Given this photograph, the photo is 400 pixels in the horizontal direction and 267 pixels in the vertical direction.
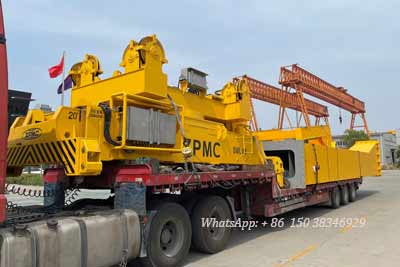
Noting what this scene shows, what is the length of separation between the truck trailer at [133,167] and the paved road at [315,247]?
52 centimetres

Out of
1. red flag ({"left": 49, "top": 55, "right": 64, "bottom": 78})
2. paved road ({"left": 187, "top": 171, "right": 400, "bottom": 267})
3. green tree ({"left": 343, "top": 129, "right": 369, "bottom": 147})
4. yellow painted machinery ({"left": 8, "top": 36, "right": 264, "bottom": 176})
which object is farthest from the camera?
green tree ({"left": 343, "top": 129, "right": 369, "bottom": 147})

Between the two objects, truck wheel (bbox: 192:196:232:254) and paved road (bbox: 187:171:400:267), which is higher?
truck wheel (bbox: 192:196:232:254)

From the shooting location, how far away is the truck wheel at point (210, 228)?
22.5 ft

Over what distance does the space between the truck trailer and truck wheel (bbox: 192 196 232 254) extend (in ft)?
0.06

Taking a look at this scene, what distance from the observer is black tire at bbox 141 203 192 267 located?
5.71m

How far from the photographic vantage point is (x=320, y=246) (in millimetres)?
7551

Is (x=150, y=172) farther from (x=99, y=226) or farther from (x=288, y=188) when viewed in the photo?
(x=288, y=188)

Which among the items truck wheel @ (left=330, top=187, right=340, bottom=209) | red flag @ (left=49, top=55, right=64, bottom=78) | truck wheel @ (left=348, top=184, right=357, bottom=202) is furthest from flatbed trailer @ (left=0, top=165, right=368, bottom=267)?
A: truck wheel @ (left=348, top=184, right=357, bottom=202)

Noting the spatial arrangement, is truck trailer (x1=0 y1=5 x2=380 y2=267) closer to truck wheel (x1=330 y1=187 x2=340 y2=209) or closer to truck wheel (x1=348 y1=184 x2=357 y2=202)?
truck wheel (x1=330 y1=187 x2=340 y2=209)

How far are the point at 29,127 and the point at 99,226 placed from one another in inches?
86.3

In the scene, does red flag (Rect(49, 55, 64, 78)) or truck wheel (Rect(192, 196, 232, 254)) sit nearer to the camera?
truck wheel (Rect(192, 196, 232, 254))

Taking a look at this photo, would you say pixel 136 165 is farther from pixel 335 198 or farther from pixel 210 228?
pixel 335 198

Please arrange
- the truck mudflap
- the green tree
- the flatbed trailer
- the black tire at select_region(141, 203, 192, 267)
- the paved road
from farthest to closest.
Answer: the green tree < the paved road < the black tire at select_region(141, 203, 192, 267) < the flatbed trailer < the truck mudflap

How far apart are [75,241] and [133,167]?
5.07ft
